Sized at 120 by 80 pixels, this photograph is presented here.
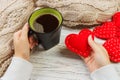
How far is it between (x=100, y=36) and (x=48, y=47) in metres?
0.16

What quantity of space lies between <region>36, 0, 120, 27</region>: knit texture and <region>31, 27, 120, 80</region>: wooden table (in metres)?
0.10

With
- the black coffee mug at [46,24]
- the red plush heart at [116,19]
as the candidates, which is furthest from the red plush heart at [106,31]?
the black coffee mug at [46,24]

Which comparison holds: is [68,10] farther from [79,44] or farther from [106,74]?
[106,74]

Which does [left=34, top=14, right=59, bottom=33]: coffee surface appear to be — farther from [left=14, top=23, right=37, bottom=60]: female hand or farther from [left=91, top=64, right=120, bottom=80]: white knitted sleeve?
[left=91, top=64, right=120, bottom=80]: white knitted sleeve

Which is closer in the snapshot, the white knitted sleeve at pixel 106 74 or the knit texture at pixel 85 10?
the white knitted sleeve at pixel 106 74

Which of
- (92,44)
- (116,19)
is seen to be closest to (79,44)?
(92,44)

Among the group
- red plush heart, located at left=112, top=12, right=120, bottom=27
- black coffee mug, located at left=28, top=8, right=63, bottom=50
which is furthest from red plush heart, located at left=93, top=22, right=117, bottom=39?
black coffee mug, located at left=28, top=8, right=63, bottom=50

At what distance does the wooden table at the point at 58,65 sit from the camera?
2.34ft

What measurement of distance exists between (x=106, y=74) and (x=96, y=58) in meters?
0.06

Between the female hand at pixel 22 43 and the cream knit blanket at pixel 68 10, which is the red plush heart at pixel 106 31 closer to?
the cream knit blanket at pixel 68 10

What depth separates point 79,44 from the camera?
725 millimetres

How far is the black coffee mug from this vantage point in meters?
0.67

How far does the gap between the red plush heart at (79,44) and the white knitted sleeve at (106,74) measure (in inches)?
2.9

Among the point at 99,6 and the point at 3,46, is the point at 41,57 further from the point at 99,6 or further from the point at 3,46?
the point at 99,6
